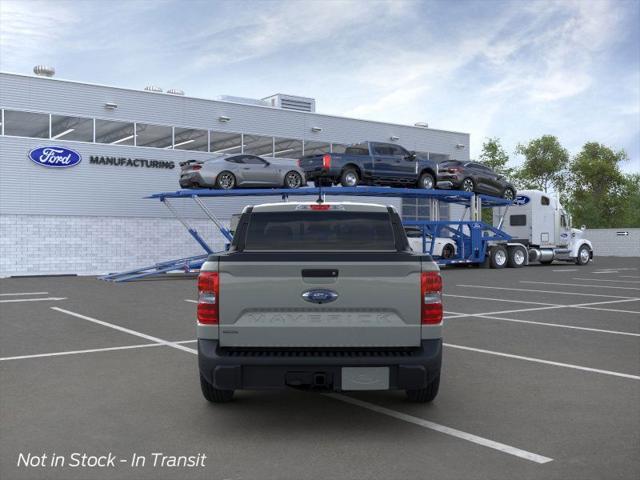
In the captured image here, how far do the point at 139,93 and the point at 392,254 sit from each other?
26618 mm

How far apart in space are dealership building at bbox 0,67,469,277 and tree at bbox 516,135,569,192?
163 feet

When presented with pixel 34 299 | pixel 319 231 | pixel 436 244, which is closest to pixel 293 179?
pixel 436 244

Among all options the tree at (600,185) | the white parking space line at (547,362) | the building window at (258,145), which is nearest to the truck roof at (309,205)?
the white parking space line at (547,362)

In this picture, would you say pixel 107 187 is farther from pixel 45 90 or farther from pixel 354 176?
pixel 354 176

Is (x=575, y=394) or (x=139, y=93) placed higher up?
(x=139, y=93)

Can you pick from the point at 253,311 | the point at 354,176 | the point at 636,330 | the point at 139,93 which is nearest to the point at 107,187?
the point at 139,93

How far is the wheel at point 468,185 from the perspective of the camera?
28234mm

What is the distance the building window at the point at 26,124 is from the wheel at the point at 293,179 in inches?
390

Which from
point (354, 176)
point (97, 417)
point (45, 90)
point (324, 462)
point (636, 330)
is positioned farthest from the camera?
point (45, 90)

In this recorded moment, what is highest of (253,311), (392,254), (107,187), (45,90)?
(45,90)

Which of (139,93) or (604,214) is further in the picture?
(604,214)

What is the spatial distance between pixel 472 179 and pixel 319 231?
2346cm

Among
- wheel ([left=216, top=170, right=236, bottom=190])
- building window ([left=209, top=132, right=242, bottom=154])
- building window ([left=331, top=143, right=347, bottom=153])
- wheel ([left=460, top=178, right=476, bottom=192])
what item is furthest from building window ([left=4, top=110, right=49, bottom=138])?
wheel ([left=460, top=178, right=476, bottom=192])

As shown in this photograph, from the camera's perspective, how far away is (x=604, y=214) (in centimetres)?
7562
